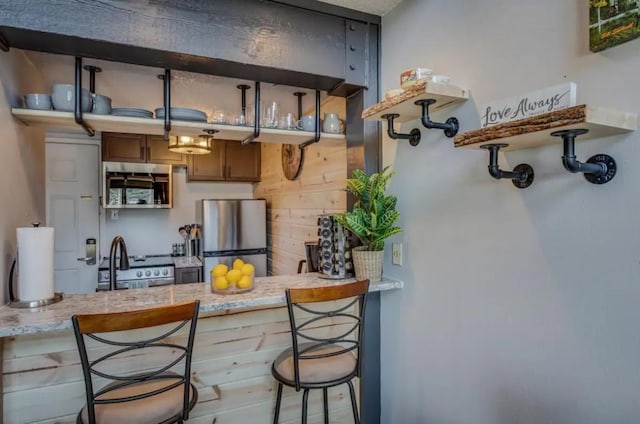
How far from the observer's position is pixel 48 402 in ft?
4.75

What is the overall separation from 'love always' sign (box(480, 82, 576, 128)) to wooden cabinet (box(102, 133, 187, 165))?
3.56m

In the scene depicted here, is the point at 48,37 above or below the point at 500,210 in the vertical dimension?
above

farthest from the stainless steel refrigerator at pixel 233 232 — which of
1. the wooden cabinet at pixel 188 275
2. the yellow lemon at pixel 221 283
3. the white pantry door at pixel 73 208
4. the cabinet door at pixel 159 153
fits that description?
the yellow lemon at pixel 221 283

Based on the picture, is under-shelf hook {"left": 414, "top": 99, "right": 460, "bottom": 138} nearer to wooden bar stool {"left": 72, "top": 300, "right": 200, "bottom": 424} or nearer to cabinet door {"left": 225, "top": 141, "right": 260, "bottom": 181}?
wooden bar stool {"left": 72, "top": 300, "right": 200, "bottom": 424}

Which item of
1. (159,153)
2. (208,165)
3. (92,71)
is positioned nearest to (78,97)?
(92,71)

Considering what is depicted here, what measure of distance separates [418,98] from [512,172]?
0.45 m

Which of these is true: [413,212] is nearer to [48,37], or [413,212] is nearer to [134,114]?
[134,114]

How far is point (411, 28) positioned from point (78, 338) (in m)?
1.90

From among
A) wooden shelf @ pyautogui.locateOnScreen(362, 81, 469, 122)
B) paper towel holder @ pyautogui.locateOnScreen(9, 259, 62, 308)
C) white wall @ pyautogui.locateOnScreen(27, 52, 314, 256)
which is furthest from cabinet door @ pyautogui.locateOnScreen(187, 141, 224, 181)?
wooden shelf @ pyautogui.locateOnScreen(362, 81, 469, 122)

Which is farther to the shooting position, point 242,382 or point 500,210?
point 242,382

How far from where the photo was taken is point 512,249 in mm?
1326

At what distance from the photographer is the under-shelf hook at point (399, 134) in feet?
5.61

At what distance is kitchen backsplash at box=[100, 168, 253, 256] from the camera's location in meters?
4.24

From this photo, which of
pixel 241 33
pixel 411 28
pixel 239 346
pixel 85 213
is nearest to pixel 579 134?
pixel 411 28
